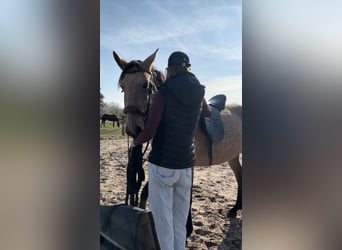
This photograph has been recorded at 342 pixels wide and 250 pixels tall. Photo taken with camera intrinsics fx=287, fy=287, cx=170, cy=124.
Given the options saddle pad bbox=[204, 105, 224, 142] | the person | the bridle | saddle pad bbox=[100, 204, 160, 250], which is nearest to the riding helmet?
the person

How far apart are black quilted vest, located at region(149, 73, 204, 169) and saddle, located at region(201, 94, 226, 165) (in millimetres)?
49

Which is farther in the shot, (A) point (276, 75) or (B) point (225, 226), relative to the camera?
(B) point (225, 226)

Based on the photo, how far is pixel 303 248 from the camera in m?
1.15

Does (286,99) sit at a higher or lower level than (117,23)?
lower

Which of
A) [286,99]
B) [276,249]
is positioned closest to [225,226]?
[276,249]

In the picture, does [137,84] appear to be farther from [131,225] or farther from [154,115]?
[131,225]

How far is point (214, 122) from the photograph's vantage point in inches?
51.4

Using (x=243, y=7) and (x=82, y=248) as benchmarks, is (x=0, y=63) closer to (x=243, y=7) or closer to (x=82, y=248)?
(x=82, y=248)

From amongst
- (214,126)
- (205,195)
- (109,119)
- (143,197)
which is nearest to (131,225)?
(143,197)

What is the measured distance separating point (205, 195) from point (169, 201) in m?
0.16

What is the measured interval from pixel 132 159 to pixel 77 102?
1.09 feet

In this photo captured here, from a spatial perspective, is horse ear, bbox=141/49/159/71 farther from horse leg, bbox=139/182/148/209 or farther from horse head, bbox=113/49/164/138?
horse leg, bbox=139/182/148/209

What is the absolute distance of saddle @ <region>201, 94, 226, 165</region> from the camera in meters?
1.18

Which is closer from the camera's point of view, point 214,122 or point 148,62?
point 148,62
